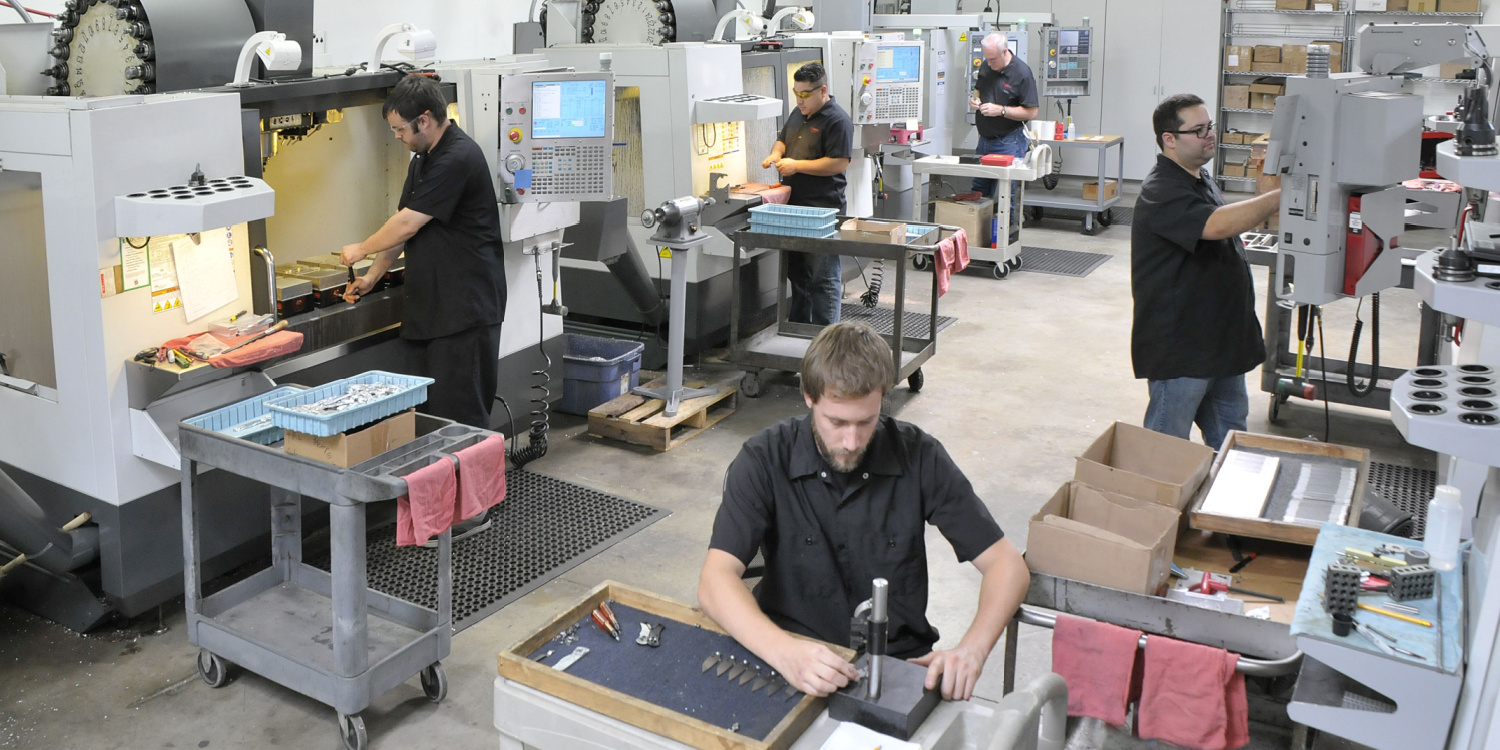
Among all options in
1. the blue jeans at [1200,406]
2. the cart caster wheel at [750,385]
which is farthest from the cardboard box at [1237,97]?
the blue jeans at [1200,406]

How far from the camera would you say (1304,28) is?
10078 mm

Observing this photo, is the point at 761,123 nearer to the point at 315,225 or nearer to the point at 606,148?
the point at 606,148

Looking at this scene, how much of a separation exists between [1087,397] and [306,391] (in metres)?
3.81

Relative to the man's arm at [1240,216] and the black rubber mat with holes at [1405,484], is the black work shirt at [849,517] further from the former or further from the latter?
the black rubber mat with holes at [1405,484]

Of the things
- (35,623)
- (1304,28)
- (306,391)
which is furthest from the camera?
(1304,28)

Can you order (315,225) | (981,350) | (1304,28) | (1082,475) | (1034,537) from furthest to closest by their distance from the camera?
(1304,28) → (981,350) → (315,225) → (1082,475) → (1034,537)

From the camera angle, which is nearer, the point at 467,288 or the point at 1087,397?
the point at 467,288

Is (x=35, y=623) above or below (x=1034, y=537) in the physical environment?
below

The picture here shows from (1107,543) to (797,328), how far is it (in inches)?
137

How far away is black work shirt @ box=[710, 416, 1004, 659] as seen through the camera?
226 centimetres

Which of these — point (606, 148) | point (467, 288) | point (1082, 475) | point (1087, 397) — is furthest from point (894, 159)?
point (1082, 475)

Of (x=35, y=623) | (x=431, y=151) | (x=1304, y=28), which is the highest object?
(x=1304, y=28)

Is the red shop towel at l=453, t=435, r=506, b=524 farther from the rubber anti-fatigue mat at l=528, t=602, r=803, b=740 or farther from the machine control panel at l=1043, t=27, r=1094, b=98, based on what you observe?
the machine control panel at l=1043, t=27, r=1094, b=98

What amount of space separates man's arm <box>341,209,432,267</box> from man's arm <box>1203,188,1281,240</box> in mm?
2532
